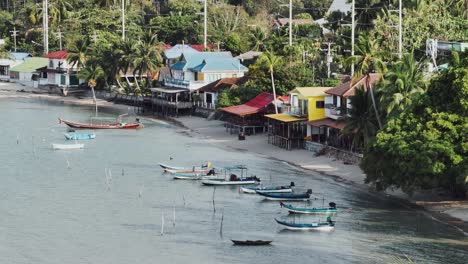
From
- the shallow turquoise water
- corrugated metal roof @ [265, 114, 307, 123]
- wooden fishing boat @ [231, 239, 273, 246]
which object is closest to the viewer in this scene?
the shallow turquoise water

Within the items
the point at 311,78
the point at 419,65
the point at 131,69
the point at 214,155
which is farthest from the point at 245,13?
the point at 419,65

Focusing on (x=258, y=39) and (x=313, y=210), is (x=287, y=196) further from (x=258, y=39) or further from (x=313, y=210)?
(x=258, y=39)

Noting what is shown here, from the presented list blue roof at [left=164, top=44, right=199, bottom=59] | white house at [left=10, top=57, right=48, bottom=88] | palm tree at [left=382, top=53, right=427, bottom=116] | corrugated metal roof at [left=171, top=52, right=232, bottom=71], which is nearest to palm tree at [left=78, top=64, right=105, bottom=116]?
blue roof at [left=164, top=44, right=199, bottom=59]

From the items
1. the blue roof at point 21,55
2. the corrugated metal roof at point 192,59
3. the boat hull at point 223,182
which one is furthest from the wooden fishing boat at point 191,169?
the blue roof at point 21,55

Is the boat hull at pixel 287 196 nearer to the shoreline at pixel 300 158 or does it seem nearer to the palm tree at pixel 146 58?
the shoreline at pixel 300 158

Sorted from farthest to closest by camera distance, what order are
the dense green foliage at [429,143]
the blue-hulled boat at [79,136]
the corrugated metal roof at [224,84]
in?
the corrugated metal roof at [224,84], the blue-hulled boat at [79,136], the dense green foliage at [429,143]

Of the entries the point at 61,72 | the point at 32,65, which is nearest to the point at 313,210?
the point at 61,72

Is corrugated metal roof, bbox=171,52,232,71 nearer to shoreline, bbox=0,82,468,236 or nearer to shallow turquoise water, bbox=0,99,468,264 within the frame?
shoreline, bbox=0,82,468,236
